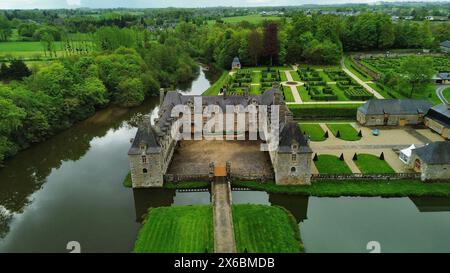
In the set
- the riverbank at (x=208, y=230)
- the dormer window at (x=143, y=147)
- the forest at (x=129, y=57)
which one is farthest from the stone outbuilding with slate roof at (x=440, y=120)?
the forest at (x=129, y=57)

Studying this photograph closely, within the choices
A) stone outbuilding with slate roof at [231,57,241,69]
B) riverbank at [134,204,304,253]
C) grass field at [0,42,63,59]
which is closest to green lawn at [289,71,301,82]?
stone outbuilding with slate roof at [231,57,241,69]

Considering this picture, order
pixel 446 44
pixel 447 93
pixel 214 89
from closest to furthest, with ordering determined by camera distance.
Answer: pixel 447 93 < pixel 214 89 < pixel 446 44

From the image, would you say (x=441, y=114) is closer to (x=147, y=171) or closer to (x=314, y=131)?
(x=314, y=131)

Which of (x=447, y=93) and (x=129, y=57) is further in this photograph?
(x=129, y=57)

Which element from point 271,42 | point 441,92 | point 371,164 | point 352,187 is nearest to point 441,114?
point 371,164

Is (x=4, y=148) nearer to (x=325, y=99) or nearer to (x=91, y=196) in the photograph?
(x=91, y=196)
